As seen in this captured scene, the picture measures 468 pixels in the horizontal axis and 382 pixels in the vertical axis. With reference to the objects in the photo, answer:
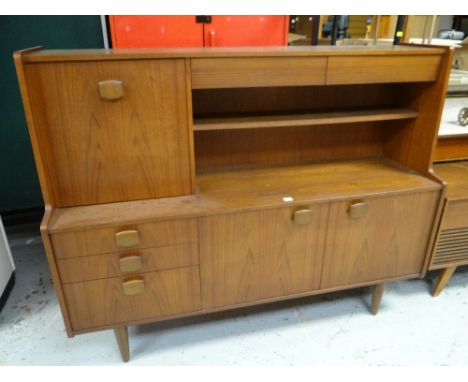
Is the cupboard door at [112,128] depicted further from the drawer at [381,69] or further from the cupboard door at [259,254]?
the drawer at [381,69]

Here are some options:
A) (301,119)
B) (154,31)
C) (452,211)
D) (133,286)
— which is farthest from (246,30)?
(133,286)

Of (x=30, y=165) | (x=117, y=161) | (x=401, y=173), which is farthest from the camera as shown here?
(x=30, y=165)

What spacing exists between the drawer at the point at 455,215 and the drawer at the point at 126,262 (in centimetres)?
108

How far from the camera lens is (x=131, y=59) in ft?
3.86

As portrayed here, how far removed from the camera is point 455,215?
5.29ft

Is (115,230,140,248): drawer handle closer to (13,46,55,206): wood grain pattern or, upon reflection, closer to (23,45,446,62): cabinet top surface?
(13,46,55,206): wood grain pattern

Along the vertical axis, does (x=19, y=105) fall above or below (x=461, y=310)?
above

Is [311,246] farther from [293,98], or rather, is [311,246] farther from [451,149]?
[451,149]

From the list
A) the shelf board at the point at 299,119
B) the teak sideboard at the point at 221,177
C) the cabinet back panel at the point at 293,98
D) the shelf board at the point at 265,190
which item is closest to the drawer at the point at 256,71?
the teak sideboard at the point at 221,177

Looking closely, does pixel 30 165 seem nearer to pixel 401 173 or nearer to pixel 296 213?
pixel 296 213

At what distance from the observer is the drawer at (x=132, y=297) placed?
1.33 m

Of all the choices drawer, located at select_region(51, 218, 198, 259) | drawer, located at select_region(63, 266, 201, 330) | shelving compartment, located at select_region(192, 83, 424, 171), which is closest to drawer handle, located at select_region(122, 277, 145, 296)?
drawer, located at select_region(63, 266, 201, 330)
